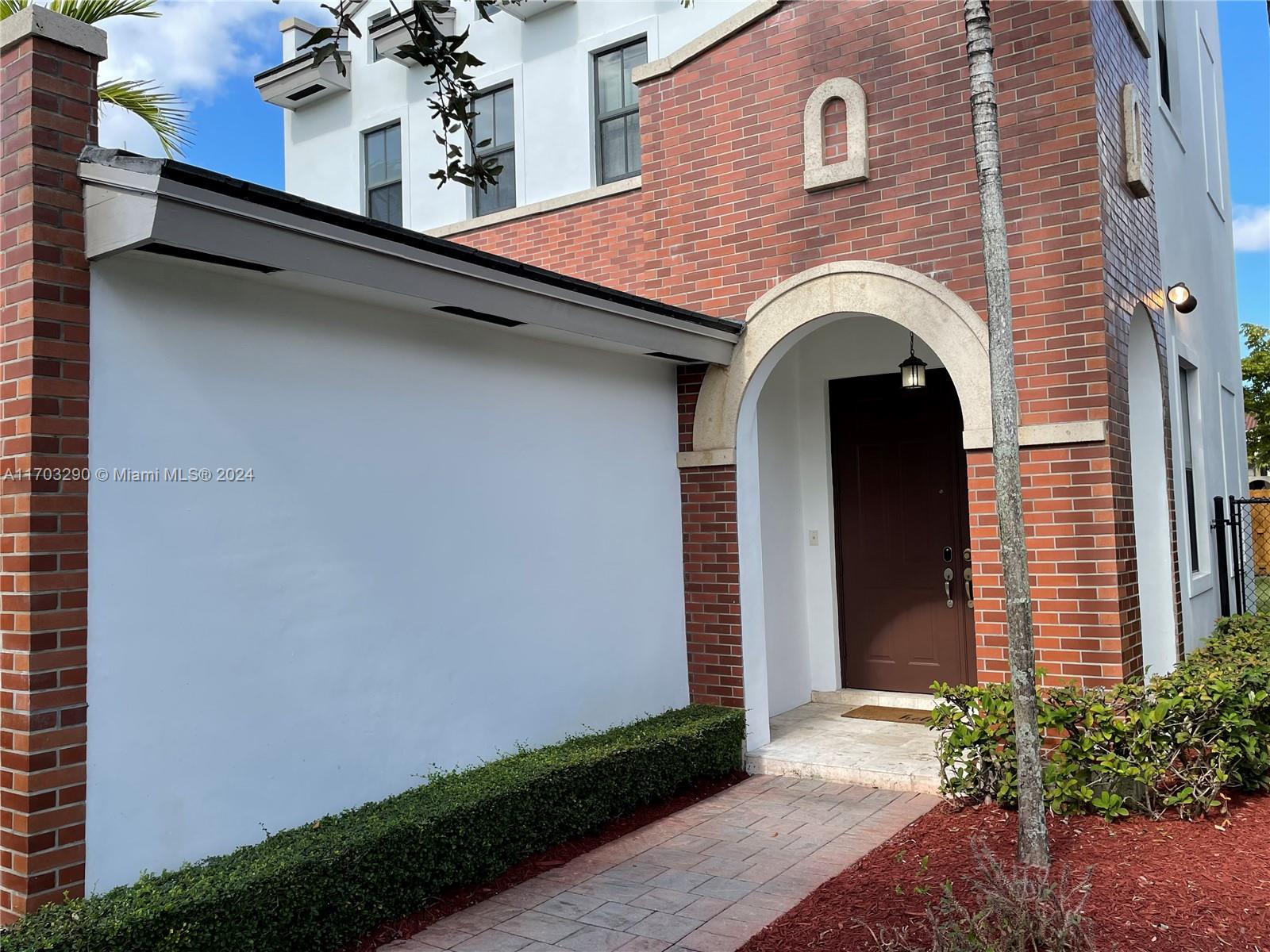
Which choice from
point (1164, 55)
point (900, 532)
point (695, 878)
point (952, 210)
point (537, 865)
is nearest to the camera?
point (695, 878)

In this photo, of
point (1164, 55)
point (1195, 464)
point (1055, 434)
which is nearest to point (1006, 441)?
point (1055, 434)

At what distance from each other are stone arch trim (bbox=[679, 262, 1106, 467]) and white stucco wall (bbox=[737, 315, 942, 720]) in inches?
40.8

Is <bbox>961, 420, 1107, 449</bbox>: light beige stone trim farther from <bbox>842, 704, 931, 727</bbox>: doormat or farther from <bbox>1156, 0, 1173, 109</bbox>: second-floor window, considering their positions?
<bbox>1156, 0, 1173, 109</bbox>: second-floor window

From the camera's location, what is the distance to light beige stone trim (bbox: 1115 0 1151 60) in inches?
262

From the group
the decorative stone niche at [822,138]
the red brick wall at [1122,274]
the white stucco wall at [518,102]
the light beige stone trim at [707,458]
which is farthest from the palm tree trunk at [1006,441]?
the white stucco wall at [518,102]

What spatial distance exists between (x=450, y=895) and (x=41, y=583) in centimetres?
235

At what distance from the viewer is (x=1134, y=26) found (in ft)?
22.7

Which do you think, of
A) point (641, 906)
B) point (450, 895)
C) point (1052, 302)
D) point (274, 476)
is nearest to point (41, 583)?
point (274, 476)

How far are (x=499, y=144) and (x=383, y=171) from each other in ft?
5.98

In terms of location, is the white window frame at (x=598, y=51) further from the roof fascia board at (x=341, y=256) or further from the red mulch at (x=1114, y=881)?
the red mulch at (x=1114, y=881)

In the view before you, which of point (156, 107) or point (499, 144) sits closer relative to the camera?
point (156, 107)

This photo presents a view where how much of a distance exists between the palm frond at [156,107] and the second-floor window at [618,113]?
396 centimetres

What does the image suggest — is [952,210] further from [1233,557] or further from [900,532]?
[1233,557]

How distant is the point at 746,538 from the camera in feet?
23.6
